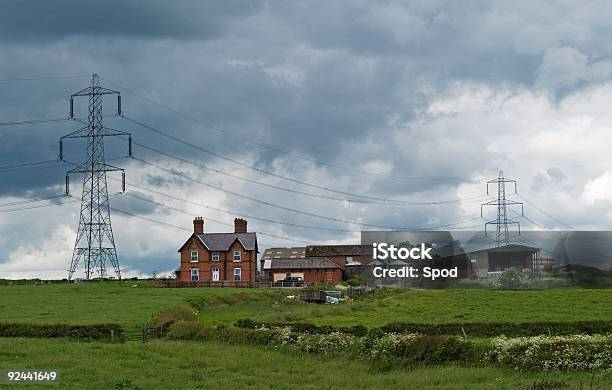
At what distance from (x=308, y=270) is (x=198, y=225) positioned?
68.7 ft

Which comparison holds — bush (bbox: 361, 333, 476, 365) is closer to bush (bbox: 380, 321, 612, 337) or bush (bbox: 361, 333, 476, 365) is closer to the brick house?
bush (bbox: 380, 321, 612, 337)

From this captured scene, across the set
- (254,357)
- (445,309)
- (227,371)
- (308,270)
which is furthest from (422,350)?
(308,270)

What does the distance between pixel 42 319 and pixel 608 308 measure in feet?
153

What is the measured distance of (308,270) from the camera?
5315 inches

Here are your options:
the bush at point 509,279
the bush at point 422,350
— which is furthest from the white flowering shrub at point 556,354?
the bush at point 509,279

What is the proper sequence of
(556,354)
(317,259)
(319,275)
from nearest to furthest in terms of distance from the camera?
(556,354) → (319,275) → (317,259)

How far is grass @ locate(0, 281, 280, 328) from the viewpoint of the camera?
5766cm

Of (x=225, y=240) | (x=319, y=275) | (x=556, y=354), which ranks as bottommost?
(x=556, y=354)

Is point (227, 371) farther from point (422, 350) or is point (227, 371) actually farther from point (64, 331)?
point (64, 331)

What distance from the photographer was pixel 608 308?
66625mm

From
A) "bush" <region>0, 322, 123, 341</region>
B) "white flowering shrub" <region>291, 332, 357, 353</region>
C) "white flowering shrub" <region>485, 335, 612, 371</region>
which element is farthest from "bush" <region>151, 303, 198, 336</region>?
"white flowering shrub" <region>485, 335, 612, 371</region>

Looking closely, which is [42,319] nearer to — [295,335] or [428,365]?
[295,335]

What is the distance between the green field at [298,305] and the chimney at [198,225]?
3643cm

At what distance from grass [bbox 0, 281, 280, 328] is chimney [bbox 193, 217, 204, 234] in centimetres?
2633
